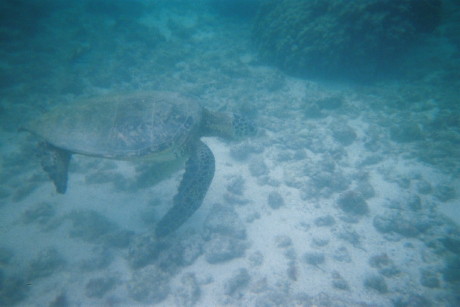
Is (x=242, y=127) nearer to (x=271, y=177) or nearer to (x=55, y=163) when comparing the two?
(x=271, y=177)

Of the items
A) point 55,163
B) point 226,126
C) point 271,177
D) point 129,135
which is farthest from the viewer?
point 271,177

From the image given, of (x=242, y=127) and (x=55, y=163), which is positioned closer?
(x=55, y=163)

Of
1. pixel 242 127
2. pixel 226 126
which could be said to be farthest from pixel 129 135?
pixel 242 127

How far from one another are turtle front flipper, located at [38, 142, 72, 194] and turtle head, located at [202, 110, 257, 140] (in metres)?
3.48

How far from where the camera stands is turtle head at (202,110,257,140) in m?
6.30

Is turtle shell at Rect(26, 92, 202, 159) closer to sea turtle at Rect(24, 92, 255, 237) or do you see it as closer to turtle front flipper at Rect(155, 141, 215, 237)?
sea turtle at Rect(24, 92, 255, 237)

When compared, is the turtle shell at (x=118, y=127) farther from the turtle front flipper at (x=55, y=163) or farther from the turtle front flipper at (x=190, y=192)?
the turtle front flipper at (x=190, y=192)

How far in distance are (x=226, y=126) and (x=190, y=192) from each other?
2.33 metres

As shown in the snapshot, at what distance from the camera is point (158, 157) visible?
5.32 m

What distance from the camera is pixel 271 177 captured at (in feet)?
22.6

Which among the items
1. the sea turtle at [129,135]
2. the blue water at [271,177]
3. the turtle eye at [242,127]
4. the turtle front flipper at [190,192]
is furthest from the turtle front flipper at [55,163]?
the turtle eye at [242,127]

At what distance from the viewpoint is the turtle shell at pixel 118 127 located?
15.6 ft

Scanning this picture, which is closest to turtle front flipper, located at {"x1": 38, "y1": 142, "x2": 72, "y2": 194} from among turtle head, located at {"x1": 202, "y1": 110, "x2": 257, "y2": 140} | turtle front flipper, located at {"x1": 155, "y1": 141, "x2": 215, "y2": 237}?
turtle front flipper, located at {"x1": 155, "y1": 141, "x2": 215, "y2": 237}

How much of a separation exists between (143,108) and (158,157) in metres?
1.19
